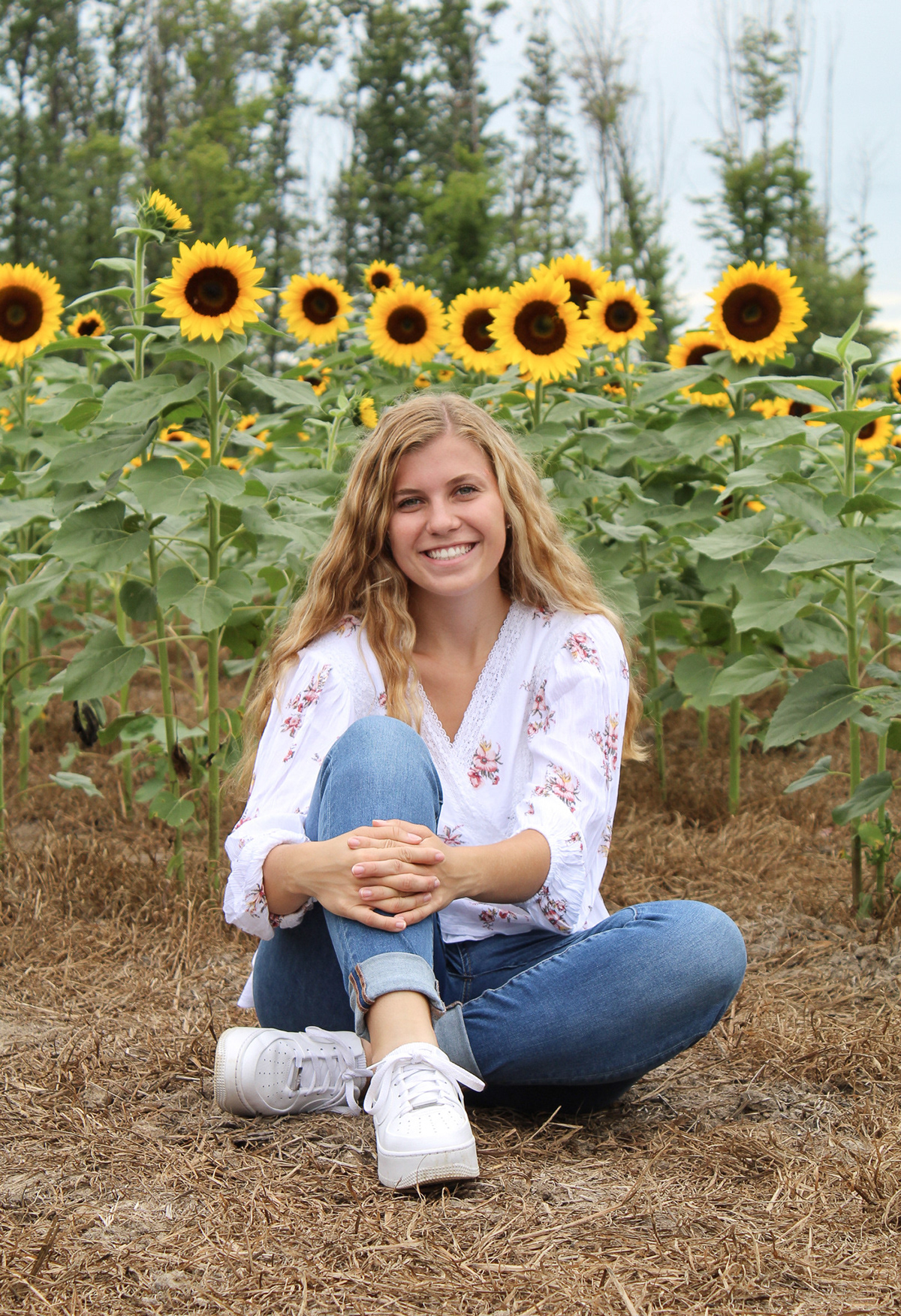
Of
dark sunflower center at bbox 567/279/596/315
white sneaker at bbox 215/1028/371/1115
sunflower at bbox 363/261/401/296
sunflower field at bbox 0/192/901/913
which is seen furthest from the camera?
sunflower at bbox 363/261/401/296

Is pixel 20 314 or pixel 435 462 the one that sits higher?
pixel 20 314

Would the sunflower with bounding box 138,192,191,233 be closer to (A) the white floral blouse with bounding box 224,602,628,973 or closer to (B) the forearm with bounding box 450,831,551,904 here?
(A) the white floral blouse with bounding box 224,602,628,973

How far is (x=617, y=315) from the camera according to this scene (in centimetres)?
363

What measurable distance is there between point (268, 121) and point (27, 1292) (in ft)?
63.8

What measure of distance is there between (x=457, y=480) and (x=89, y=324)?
2.08 m

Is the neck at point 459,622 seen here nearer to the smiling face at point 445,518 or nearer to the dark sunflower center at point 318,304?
the smiling face at point 445,518

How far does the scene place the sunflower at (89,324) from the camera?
3.74 m

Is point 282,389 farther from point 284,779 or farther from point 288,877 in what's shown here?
point 288,877

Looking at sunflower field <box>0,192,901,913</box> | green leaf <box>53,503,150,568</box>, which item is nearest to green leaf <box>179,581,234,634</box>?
sunflower field <box>0,192,901,913</box>

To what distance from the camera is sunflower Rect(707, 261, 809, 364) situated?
3.23m

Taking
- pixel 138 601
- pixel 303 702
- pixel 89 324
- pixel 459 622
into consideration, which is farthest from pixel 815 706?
pixel 89 324

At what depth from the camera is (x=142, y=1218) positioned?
1539 millimetres

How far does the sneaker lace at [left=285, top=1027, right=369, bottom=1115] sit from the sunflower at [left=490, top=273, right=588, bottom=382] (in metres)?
2.06

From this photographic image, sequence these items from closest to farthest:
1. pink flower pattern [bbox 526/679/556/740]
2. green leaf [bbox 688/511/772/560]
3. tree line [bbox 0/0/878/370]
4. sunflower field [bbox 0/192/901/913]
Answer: pink flower pattern [bbox 526/679/556/740], sunflower field [bbox 0/192/901/913], green leaf [bbox 688/511/772/560], tree line [bbox 0/0/878/370]
